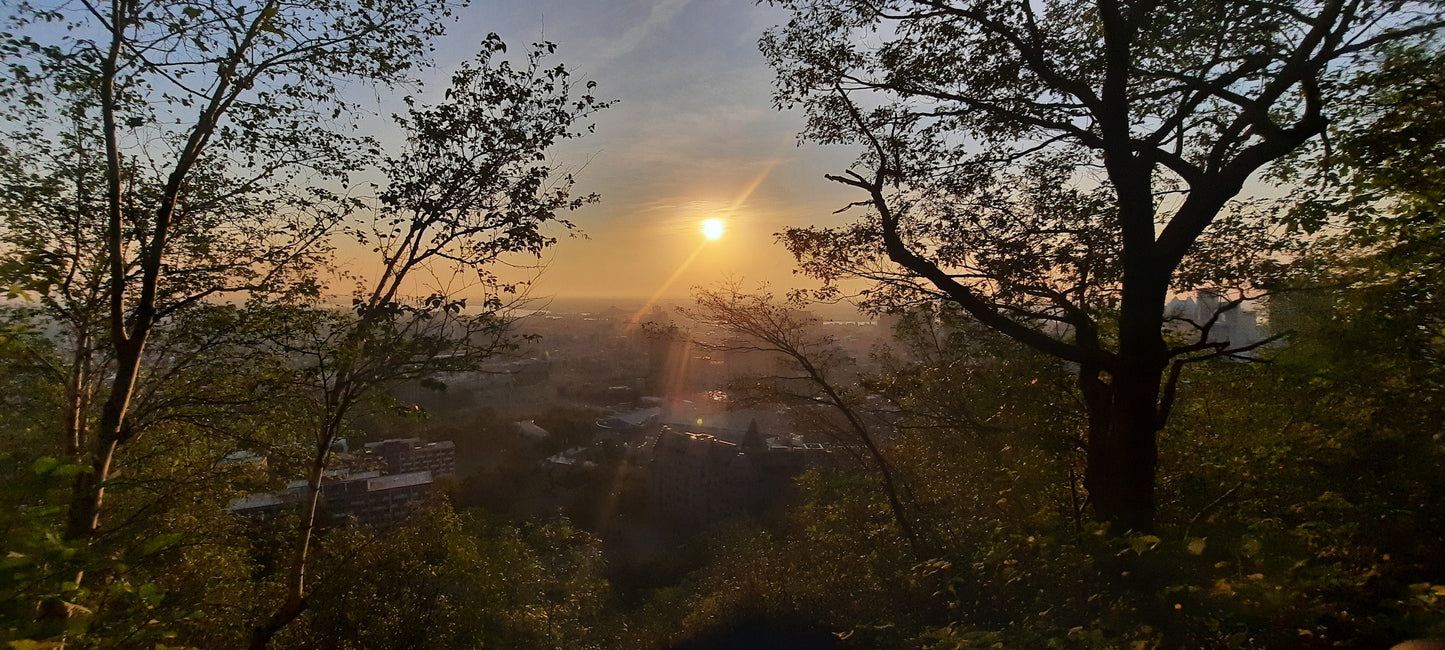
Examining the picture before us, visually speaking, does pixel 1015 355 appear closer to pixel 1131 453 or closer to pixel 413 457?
pixel 1131 453

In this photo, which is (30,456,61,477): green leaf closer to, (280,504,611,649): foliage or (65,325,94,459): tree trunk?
(65,325,94,459): tree trunk

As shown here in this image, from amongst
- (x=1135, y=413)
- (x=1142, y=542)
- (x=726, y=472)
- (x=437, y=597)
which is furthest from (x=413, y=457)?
(x=1142, y=542)

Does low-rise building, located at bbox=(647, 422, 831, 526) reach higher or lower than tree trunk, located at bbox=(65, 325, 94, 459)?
lower

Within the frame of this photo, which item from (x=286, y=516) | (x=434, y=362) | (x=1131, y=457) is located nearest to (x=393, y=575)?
(x=286, y=516)

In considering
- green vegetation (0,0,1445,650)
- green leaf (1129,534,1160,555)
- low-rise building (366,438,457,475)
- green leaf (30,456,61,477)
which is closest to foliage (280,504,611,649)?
green vegetation (0,0,1445,650)

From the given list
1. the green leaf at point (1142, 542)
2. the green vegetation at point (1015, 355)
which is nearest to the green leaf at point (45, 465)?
the green vegetation at point (1015, 355)

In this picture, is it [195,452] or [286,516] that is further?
[286,516]

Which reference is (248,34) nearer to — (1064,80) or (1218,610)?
(1064,80)

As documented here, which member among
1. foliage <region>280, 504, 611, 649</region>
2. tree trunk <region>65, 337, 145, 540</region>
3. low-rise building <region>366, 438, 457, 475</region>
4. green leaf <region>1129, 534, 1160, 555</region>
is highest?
tree trunk <region>65, 337, 145, 540</region>

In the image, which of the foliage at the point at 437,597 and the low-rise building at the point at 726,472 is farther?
the low-rise building at the point at 726,472

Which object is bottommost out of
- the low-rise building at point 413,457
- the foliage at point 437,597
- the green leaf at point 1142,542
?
the low-rise building at point 413,457

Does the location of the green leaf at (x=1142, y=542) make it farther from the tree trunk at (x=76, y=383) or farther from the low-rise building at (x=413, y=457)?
the low-rise building at (x=413, y=457)
